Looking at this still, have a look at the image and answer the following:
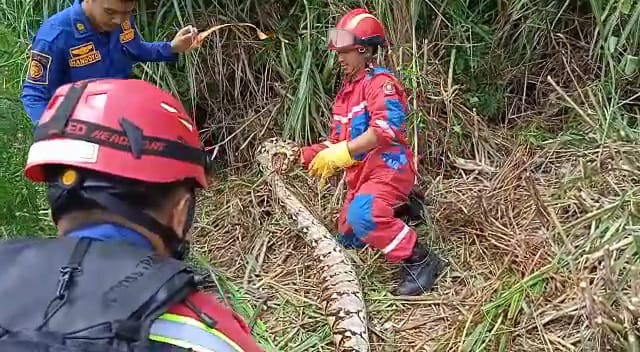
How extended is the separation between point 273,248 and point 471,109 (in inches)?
57.2

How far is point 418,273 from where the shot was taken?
11.5 feet

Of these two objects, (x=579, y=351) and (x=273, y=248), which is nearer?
(x=579, y=351)

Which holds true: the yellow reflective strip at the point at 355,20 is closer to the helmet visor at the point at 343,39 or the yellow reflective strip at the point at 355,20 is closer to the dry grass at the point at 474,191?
the helmet visor at the point at 343,39

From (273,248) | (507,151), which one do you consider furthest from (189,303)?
(507,151)

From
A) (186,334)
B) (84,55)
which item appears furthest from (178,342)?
(84,55)

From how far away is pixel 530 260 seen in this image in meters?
3.17

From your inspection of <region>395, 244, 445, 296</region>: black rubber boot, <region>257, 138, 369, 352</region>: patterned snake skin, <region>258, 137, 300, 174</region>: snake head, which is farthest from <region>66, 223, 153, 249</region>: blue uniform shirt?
<region>258, 137, 300, 174</region>: snake head

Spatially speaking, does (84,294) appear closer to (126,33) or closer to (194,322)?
(194,322)

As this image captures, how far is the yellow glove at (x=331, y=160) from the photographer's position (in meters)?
3.50

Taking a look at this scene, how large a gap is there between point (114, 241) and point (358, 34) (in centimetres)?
249

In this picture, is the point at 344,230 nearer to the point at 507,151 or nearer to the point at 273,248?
the point at 273,248

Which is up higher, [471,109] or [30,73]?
[30,73]

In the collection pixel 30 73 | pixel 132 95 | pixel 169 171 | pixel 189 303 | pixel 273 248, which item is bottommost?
pixel 273 248

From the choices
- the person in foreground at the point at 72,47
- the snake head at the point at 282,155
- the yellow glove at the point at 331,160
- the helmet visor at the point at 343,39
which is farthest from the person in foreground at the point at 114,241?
the snake head at the point at 282,155
